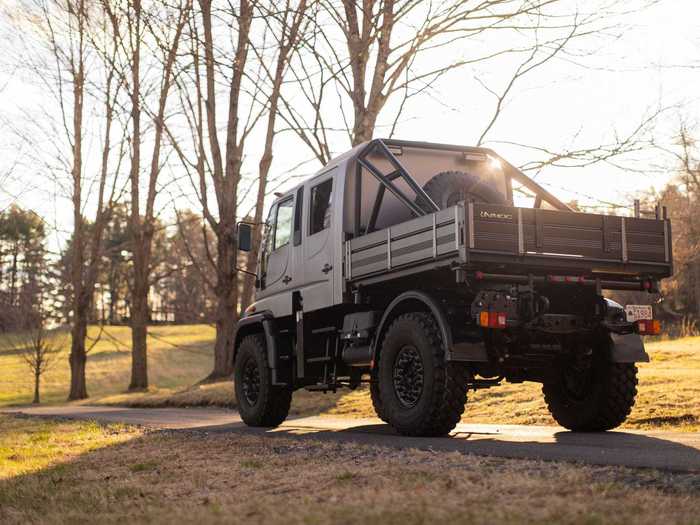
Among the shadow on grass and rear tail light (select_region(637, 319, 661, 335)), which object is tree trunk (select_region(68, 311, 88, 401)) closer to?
the shadow on grass

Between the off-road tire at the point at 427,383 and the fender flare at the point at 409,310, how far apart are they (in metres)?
0.13

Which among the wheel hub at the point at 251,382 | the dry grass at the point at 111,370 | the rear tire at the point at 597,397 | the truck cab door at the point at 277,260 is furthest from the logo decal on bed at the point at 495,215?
the dry grass at the point at 111,370

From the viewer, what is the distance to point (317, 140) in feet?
65.1

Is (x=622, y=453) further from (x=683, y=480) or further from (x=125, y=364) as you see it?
(x=125, y=364)

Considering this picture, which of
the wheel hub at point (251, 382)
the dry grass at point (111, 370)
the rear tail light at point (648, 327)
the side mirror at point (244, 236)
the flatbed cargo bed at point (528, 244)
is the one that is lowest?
the dry grass at point (111, 370)

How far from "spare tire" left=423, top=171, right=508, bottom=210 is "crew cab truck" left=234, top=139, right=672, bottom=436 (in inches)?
0.7

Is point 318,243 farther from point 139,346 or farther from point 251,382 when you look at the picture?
point 139,346

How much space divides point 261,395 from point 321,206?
2.86 m

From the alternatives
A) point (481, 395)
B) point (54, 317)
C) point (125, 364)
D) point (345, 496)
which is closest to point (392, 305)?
point (345, 496)

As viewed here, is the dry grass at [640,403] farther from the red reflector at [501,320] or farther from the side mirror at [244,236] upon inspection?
the side mirror at [244,236]

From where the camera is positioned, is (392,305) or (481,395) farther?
(481,395)

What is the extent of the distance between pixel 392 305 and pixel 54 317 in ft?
276

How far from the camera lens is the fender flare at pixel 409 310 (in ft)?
30.2

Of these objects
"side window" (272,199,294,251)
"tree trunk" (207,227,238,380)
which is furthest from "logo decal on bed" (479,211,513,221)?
"tree trunk" (207,227,238,380)
